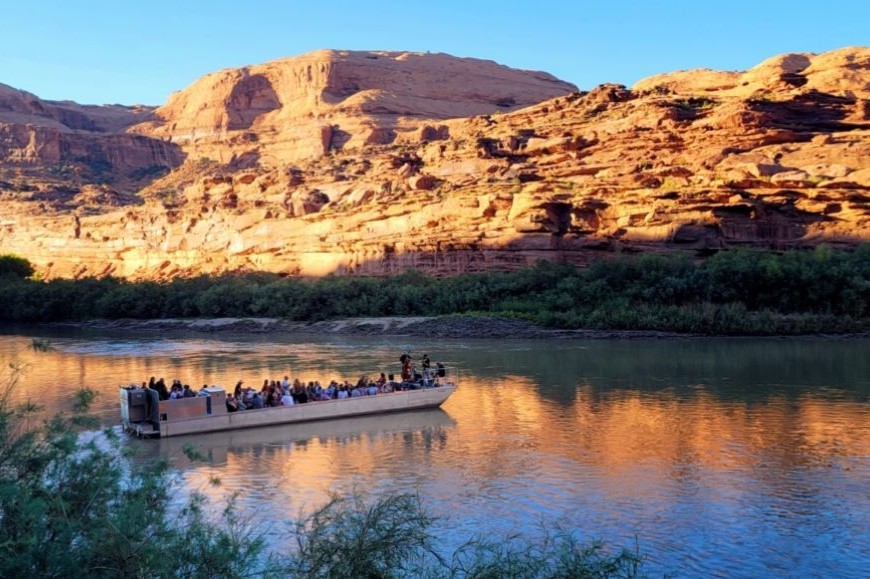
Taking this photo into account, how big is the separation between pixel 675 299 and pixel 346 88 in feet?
248

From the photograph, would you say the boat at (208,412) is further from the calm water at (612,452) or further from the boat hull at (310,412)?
the calm water at (612,452)

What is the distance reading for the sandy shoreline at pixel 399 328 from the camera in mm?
44344

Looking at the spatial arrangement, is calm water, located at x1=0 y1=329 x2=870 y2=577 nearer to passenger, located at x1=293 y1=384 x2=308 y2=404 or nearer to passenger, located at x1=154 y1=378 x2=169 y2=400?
passenger, located at x1=293 y1=384 x2=308 y2=404

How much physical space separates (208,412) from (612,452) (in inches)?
364

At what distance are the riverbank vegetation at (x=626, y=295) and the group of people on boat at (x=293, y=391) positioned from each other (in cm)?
→ 2092

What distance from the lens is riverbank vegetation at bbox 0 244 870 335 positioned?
43406 mm

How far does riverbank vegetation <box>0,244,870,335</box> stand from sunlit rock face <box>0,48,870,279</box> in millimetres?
2413

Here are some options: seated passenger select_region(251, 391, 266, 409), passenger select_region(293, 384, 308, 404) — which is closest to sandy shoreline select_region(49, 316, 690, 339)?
passenger select_region(293, 384, 308, 404)

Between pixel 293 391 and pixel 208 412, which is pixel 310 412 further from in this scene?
pixel 208 412

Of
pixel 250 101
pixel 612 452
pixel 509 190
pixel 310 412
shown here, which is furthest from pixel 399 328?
pixel 250 101

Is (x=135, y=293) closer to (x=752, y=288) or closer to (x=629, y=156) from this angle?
(x=629, y=156)

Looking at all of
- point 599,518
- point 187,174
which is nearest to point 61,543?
point 599,518

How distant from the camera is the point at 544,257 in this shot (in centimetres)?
5184

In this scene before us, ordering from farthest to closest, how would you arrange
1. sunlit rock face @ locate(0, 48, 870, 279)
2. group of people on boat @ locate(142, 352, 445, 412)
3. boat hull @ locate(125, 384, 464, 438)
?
1. sunlit rock face @ locate(0, 48, 870, 279)
2. group of people on boat @ locate(142, 352, 445, 412)
3. boat hull @ locate(125, 384, 464, 438)
